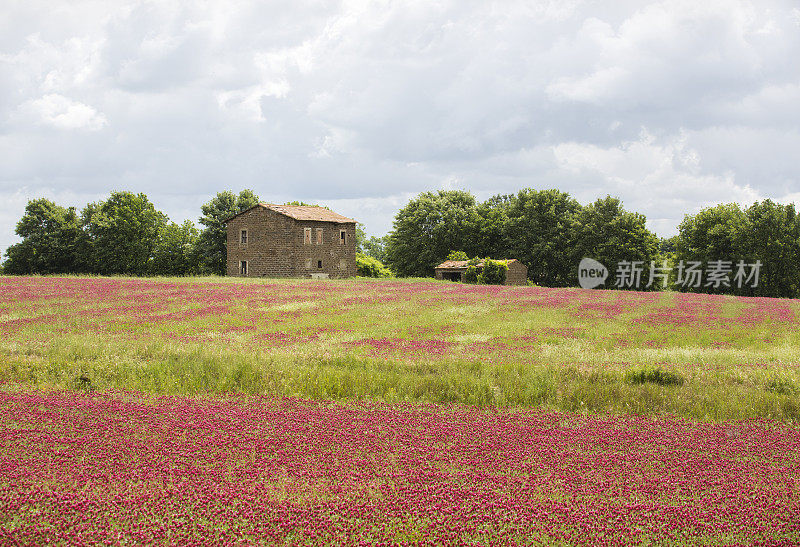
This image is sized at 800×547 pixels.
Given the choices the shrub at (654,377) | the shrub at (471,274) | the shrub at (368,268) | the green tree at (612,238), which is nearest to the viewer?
the shrub at (654,377)

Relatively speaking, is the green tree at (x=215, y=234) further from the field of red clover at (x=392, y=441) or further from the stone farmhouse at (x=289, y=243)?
the field of red clover at (x=392, y=441)

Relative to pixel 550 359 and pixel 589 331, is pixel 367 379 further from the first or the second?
pixel 589 331

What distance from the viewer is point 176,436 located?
7.60 meters

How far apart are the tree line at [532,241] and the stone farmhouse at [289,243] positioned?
13.2 metres

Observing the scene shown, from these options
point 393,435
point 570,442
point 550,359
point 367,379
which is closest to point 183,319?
point 367,379

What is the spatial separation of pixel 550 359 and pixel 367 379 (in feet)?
17.7

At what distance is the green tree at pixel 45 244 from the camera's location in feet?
249

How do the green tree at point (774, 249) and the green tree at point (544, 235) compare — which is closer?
the green tree at point (774, 249)

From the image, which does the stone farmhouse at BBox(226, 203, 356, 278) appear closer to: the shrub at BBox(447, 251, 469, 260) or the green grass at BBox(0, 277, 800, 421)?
the shrub at BBox(447, 251, 469, 260)

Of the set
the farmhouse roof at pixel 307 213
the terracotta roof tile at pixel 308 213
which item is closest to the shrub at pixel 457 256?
the farmhouse roof at pixel 307 213

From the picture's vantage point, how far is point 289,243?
65.2m

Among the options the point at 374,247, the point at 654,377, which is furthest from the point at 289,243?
the point at 374,247

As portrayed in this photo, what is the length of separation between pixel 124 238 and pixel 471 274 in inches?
1959

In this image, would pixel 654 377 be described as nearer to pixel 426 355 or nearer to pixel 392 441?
pixel 426 355
